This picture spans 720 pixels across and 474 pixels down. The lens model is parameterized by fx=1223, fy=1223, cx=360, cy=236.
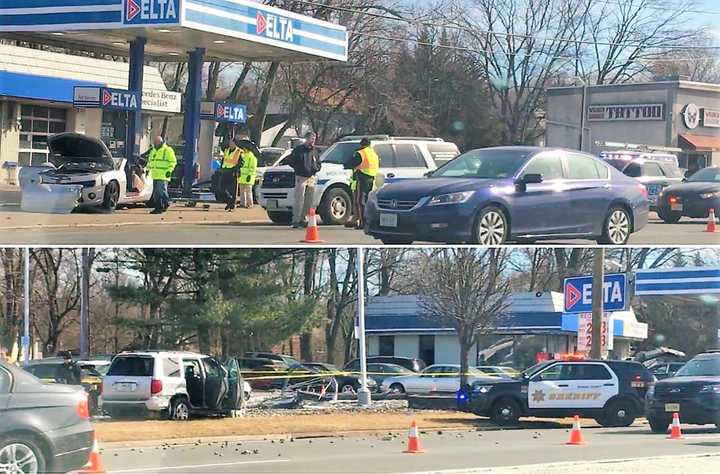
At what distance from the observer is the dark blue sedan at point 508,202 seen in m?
7.52

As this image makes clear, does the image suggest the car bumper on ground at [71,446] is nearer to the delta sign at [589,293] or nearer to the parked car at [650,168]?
the delta sign at [589,293]

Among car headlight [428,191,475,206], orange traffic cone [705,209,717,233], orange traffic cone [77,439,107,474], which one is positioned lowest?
orange traffic cone [77,439,107,474]

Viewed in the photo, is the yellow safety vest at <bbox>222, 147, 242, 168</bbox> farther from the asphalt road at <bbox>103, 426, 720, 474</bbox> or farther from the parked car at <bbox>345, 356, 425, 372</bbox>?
the asphalt road at <bbox>103, 426, 720, 474</bbox>

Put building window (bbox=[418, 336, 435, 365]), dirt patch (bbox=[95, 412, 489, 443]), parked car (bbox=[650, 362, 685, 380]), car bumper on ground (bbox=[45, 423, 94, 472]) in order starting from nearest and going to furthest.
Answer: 1. car bumper on ground (bbox=[45, 423, 94, 472])
2. dirt patch (bbox=[95, 412, 489, 443])
3. building window (bbox=[418, 336, 435, 365])
4. parked car (bbox=[650, 362, 685, 380])

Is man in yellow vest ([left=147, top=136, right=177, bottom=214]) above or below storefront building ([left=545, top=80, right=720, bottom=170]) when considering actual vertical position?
below

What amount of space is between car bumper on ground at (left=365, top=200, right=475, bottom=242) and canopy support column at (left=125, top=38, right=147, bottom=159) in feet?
7.16

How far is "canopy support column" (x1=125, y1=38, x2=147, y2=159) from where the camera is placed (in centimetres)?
837

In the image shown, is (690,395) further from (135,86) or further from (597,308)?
(135,86)

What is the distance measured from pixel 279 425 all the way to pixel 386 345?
73 centimetres

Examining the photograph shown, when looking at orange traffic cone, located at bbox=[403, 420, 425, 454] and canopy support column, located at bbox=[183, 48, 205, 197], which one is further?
canopy support column, located at bbox=[183, 48, 205, 197]

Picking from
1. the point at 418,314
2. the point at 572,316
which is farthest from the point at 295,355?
the point at 572,316

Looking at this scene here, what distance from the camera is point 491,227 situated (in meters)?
7.54

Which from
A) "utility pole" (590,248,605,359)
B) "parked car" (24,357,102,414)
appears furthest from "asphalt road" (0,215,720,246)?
"parked car" (24,357,102,414)

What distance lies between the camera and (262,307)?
6652 mm
